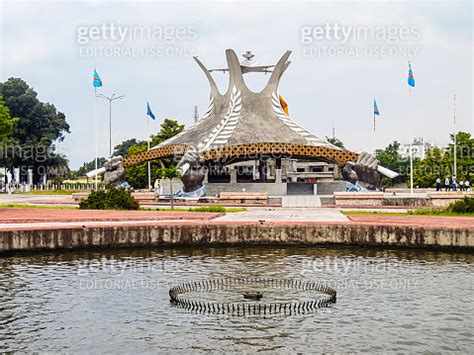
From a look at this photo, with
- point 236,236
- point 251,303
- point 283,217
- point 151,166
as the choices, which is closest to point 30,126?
point 151,166

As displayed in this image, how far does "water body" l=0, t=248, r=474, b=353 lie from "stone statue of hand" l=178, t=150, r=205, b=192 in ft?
88.6

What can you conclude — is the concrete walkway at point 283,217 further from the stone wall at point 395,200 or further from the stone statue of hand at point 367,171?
the stone statue of hand at point 367,171

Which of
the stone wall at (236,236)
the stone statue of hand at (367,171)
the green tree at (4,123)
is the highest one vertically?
the green tree at (4,123)

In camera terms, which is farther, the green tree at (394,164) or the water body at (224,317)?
the green tree at (394,164)

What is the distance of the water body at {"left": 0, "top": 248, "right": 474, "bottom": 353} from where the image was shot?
11656 mm

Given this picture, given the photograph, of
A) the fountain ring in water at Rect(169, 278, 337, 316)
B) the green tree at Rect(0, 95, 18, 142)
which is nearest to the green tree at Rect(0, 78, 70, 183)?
the green tree at Rect(0, 95, 18, 142)

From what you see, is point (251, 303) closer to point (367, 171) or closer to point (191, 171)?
point (191, 171)

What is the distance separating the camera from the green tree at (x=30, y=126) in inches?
3327

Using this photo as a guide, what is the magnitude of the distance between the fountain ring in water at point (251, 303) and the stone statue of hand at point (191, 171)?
32.3m

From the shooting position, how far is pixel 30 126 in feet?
287

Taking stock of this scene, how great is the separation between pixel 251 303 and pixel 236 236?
9690mm

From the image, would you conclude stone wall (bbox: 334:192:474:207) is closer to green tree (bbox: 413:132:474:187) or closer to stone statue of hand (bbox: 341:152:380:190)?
stone statue of hand (bbox: 341:152:380:190)

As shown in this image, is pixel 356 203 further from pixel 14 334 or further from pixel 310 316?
pixel 14 334

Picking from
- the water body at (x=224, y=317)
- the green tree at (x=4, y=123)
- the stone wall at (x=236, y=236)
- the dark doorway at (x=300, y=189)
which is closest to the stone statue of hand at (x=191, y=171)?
the dark doorway at (x=300, y=189)
